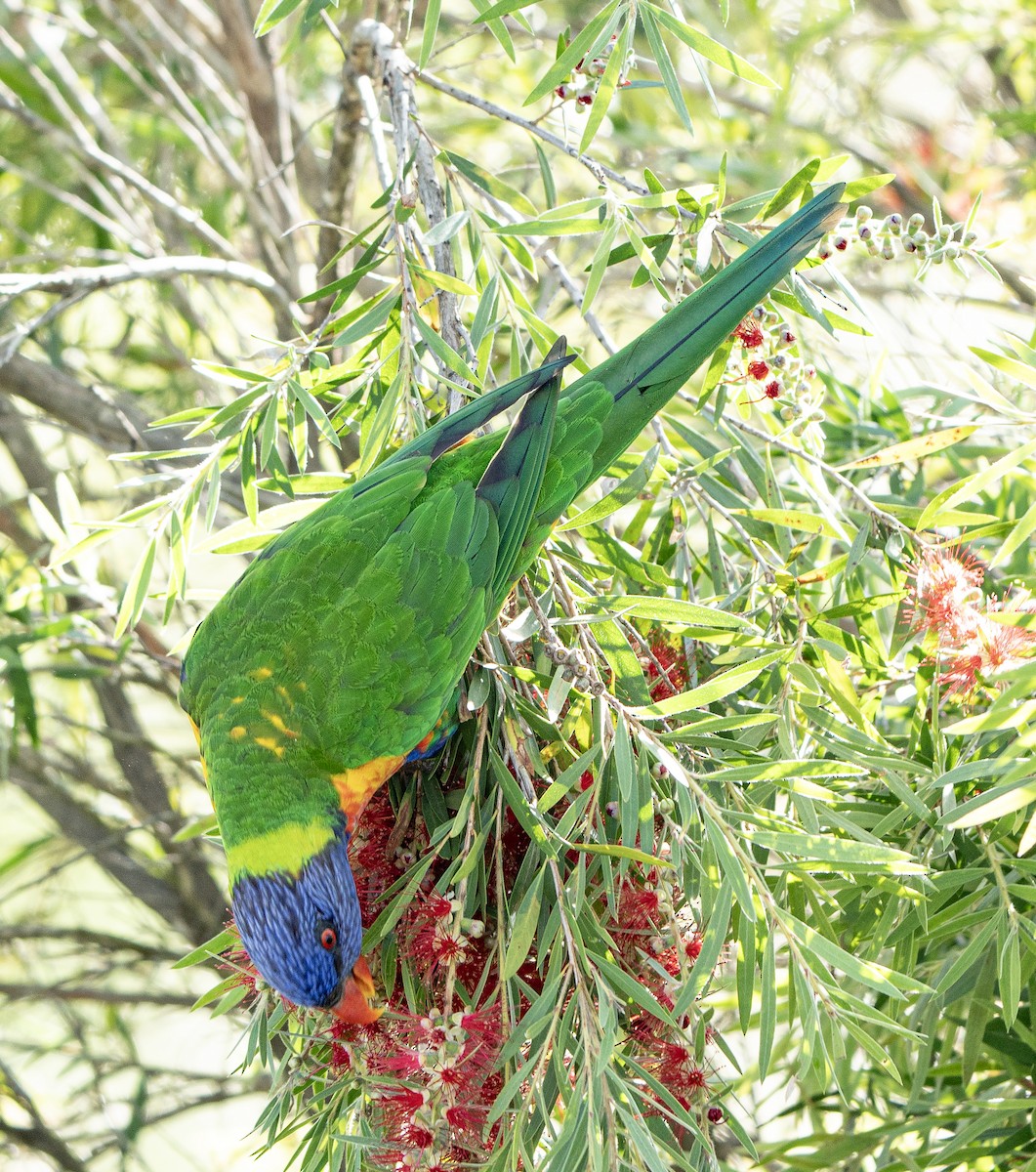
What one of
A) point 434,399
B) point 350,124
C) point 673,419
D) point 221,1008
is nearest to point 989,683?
point 673,419

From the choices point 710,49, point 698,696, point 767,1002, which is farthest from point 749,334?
point 767,1002

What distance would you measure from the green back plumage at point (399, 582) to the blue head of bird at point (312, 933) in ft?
0.12

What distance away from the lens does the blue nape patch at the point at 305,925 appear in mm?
1035

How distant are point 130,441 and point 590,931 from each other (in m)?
1.35

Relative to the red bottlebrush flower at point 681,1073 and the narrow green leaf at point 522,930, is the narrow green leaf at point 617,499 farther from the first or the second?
the red bottlebrush flower at point 681,1073

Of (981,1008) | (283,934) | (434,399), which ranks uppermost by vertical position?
(434,399)

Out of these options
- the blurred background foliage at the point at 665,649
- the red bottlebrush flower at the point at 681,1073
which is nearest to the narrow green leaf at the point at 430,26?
the blurred background foliage at the point at 665,649

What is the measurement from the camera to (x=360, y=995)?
3.44ft

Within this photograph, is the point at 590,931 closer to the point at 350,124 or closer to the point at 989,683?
the point at 989,683

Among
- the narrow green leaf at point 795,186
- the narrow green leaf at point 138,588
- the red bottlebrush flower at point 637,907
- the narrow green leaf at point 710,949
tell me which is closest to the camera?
the narrow green leaf at point 710,949

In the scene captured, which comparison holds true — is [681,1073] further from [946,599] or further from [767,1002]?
[946,599]

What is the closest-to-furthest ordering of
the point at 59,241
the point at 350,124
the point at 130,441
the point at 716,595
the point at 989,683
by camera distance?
the point at 989,683 → the point at 716,595 → the point at 350,124 → the point at 130,441 → the point at 59,241

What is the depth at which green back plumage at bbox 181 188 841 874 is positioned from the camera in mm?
1174

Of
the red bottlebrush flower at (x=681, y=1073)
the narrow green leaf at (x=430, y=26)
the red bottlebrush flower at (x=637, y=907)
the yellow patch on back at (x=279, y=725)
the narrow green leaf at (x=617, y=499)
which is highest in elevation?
the narrow green leaf at (x=430, y=26)
